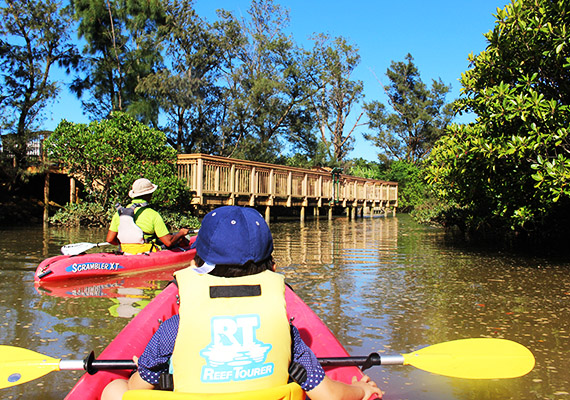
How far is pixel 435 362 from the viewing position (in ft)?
9.96

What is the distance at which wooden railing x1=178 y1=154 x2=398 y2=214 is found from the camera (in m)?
15.1

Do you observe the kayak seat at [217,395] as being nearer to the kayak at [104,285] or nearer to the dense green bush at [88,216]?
the kayak at [104,285]

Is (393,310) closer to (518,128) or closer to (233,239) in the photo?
(233,239)

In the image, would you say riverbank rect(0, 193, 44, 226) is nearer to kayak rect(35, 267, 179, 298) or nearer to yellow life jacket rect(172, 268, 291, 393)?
kayak rect(35, 267, 179, 298)

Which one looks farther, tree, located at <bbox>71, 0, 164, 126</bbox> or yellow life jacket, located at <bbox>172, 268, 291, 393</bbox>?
tree, located at <bbox>71, 0, 164, 126</bbox>

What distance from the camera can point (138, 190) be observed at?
6.75m

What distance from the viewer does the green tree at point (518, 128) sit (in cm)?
722

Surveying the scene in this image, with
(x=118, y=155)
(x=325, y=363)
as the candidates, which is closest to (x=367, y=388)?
(x=325, y=363)

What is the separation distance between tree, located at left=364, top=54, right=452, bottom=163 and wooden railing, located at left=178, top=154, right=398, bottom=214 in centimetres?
2070

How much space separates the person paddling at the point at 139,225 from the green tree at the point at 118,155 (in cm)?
640

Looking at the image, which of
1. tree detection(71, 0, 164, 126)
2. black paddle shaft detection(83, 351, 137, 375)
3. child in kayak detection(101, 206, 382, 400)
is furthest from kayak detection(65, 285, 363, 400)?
tree detection(71, 0, 164, 126)

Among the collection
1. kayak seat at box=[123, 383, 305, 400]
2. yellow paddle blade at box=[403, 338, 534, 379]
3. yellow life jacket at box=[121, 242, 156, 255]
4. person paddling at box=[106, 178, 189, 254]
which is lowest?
yellow paddle blade at box=[403, 338, 534, 379]

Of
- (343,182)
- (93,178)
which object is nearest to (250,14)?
(343,182)

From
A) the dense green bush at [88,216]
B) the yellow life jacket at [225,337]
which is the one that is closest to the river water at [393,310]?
the yellow life jacket at [225,337]
